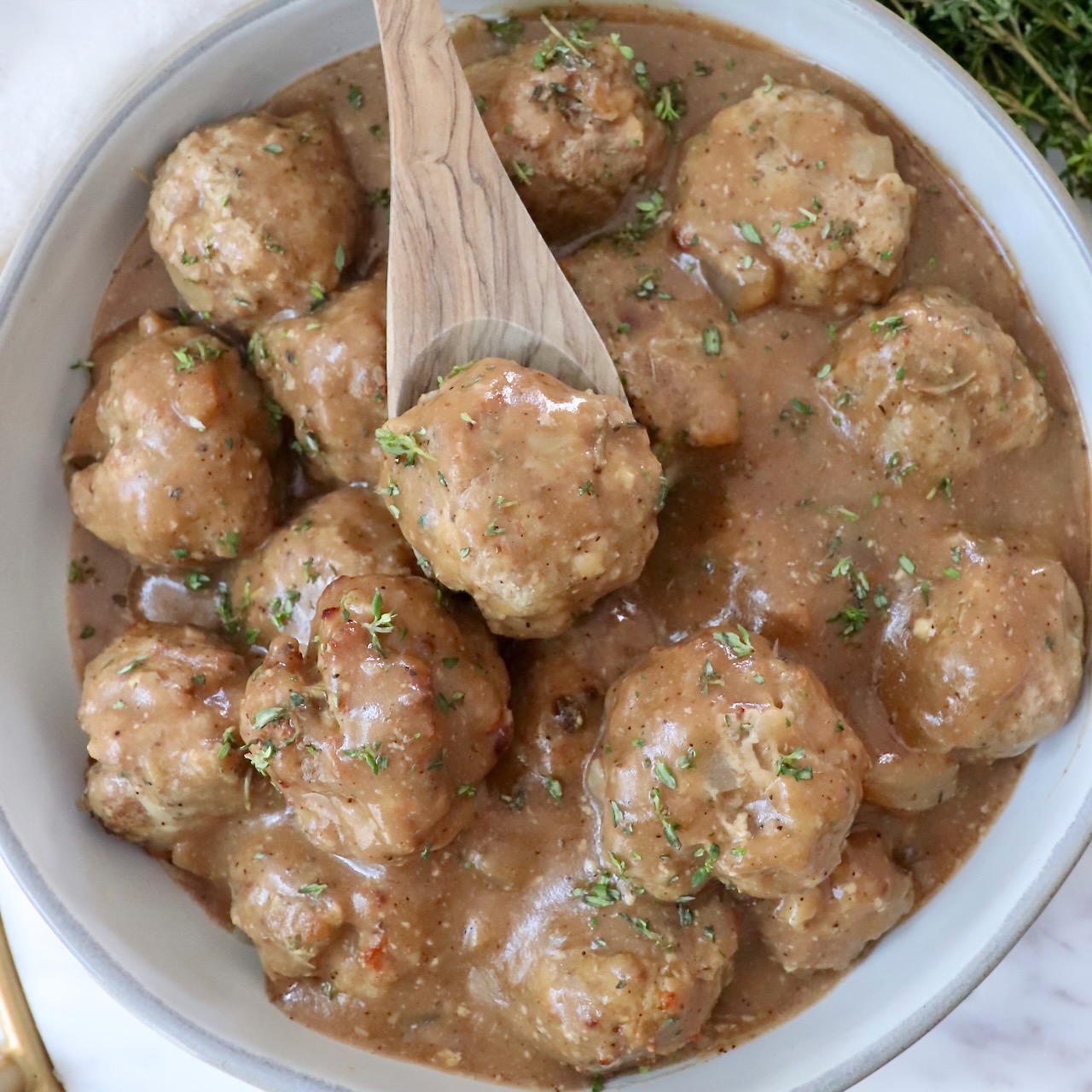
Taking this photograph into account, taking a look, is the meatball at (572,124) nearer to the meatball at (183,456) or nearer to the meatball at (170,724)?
the meatball at (183,456)

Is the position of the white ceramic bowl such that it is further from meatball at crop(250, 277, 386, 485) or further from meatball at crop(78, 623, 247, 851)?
meatball at crop(250, 277, 386, 485)

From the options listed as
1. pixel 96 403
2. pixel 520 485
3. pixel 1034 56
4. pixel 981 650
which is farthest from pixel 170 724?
pixel 1034 56

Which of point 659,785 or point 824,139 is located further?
point 824,139

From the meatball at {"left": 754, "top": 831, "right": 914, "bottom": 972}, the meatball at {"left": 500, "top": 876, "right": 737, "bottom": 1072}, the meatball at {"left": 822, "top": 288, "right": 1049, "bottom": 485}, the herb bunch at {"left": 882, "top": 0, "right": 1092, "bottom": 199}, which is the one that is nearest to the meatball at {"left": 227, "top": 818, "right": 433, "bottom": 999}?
the meatball at {"left": 500, "top": 876, "right": 737, "bottom": 1072}

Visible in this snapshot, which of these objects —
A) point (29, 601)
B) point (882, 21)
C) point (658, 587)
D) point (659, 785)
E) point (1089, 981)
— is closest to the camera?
point (659, 785)

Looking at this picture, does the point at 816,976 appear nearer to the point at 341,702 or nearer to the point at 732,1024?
the point at 732,1024

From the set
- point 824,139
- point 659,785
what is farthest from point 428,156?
point 659,785

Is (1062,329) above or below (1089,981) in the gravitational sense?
above

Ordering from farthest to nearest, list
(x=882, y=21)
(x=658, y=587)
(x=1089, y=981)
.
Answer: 1. (x=1089, y=981)
2. (x=658, y=587)
3. (x=882, y=21)
